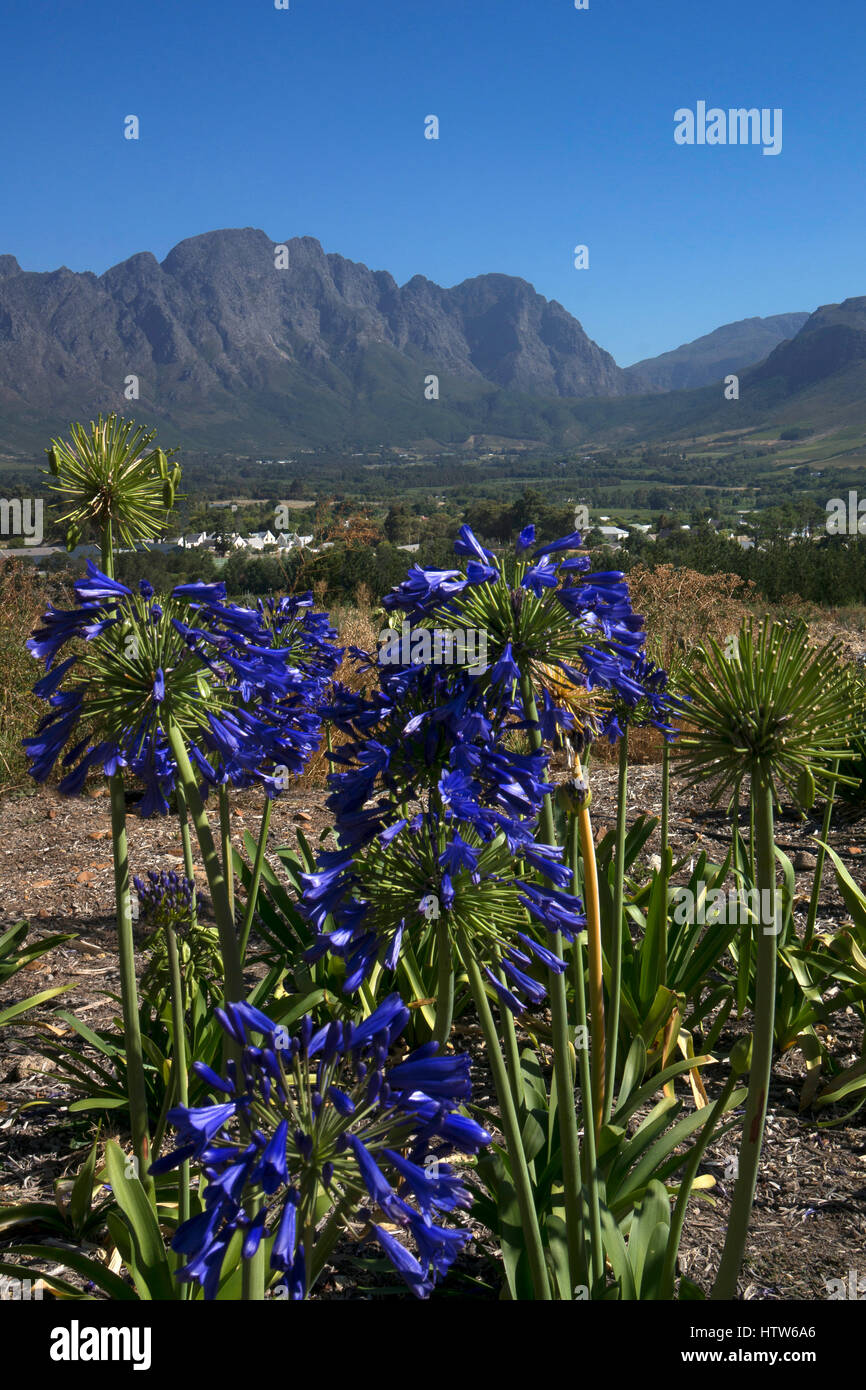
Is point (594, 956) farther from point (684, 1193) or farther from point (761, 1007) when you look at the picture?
point (761, 1007)

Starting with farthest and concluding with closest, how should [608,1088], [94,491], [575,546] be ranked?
[608,1088] → [94,491] → [575,546]

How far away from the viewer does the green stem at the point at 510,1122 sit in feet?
5.69

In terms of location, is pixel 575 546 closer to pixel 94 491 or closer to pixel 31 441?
pixel 94 491

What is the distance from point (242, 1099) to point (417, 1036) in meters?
2.86

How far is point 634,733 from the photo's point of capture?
997 centimetres

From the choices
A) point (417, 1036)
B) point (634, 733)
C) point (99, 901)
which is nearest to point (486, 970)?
point (417, 1036)

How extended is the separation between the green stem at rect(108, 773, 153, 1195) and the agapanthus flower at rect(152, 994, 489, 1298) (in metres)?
0.62

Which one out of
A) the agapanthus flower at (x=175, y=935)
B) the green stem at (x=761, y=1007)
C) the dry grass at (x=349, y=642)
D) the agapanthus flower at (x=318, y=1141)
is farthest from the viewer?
the dry grass at (x=349, y=642)

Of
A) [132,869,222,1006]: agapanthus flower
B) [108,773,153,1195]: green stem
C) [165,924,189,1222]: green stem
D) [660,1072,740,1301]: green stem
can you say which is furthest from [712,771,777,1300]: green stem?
[132,869,222,1006]: agapanthus flower

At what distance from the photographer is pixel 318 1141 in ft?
4.84

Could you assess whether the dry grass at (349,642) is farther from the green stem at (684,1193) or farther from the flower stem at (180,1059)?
the green stem at (684,1193)

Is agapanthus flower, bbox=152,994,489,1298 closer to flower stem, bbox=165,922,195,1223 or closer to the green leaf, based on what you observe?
flower stem, bbox=165,922,195,1223

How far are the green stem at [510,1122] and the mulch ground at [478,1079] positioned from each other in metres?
0.71

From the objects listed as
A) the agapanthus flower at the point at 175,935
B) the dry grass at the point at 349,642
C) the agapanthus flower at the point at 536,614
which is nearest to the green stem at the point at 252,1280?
the agapanthus flower at the point at 175,935
